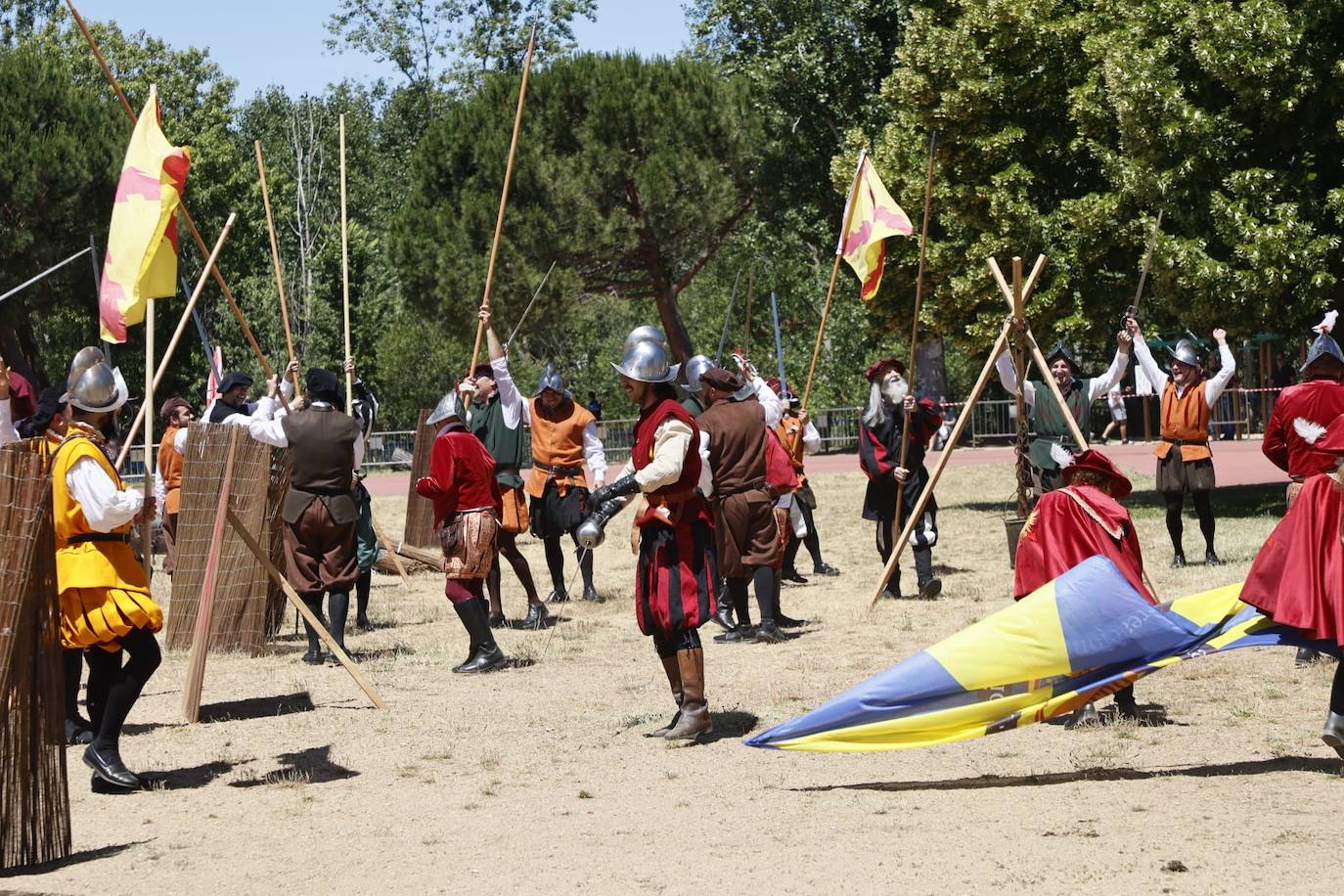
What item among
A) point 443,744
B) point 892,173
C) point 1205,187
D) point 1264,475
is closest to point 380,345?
point 892,173

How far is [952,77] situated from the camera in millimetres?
21797

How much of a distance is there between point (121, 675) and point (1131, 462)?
22.2 m

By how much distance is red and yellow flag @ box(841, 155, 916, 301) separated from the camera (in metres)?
12.1

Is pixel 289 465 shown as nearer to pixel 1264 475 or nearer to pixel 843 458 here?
pixel 1264 475

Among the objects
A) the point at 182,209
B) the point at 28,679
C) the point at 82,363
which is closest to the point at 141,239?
the point at 182,209

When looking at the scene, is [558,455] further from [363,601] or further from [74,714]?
[74,714]

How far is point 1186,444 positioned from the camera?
13.1 m

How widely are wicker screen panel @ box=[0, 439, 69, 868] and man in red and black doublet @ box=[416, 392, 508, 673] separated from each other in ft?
12.3

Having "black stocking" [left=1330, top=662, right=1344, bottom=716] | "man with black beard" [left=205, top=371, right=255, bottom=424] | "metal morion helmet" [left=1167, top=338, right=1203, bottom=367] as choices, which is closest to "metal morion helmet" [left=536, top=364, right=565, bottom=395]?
"man with black beard" [left=205, top=371, right=255, bottom=424]

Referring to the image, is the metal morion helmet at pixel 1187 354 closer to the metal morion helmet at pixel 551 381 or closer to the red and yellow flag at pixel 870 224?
the red and yellow flag at pixel 870 224

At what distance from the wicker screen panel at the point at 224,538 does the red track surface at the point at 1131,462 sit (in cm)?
1499

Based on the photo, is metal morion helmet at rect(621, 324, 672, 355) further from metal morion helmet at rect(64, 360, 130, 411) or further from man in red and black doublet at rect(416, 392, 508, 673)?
metal morion helmet at rect(64, 360, 130, 411)

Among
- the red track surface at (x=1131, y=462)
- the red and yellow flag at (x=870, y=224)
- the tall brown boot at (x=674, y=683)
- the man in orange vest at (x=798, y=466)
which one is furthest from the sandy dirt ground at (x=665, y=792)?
the red track surface at (x=1131, y=462)

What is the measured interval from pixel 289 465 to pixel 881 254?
15.7 ft
